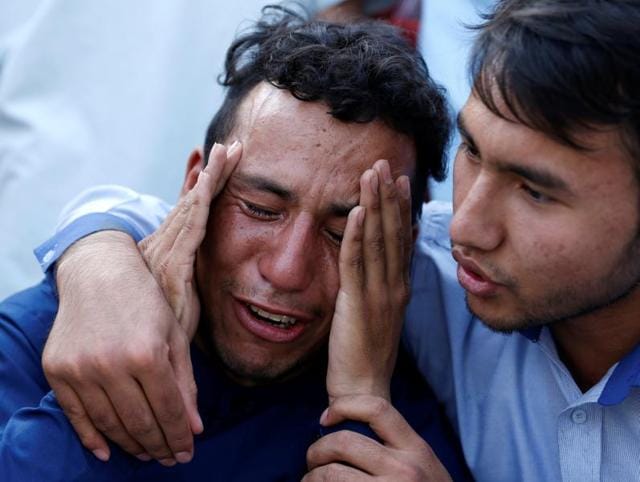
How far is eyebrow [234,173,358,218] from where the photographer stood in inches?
68.3

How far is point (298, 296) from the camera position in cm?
174

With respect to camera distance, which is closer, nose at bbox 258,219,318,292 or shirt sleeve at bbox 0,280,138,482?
shirt sleeve at bbox 0,280,138,482

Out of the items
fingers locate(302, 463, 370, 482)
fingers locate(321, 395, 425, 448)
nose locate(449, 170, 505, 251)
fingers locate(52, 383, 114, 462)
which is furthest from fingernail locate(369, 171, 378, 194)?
fingers locate(52, 383, 114, 462)

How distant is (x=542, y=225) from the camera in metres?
1.50

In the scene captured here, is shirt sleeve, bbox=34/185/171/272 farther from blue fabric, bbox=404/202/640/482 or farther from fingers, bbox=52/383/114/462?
blue fabric, bbox=404/202/640/482

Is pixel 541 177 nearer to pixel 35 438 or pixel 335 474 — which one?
pixel 335 474

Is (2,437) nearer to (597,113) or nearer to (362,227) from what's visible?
(362,227)

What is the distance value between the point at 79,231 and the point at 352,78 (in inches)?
22.0

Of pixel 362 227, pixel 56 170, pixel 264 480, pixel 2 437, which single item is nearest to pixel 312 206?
pixel 362 227

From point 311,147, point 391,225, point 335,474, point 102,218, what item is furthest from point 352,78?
point 335,474

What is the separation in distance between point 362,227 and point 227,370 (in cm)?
35

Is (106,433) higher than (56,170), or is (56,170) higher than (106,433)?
(106,433)

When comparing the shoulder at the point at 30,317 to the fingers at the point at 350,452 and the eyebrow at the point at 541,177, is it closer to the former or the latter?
the fingers at the point at 350,452

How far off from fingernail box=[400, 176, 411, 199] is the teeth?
275 mm
